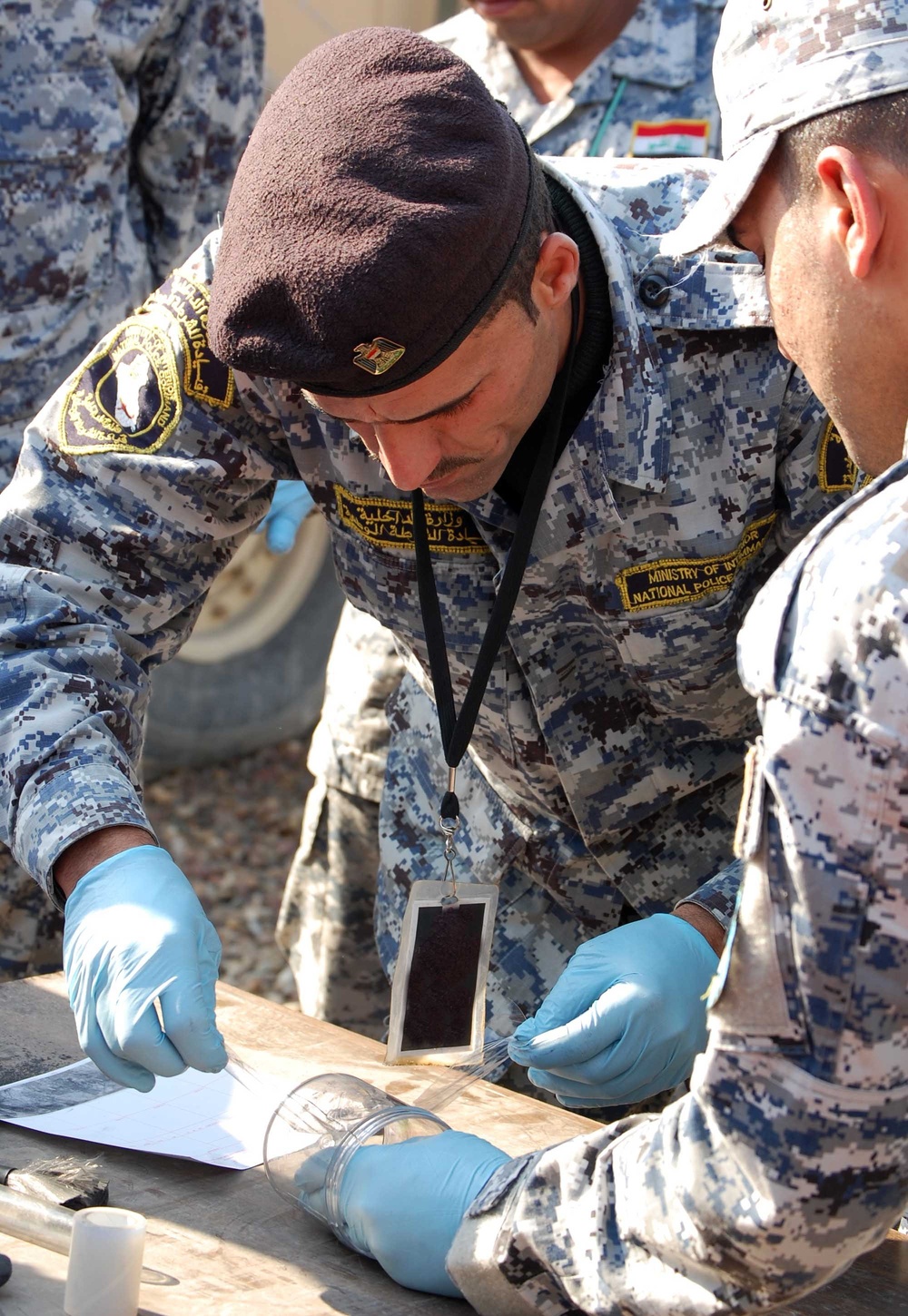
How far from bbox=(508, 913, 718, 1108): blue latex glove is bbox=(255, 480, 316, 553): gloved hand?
5.04 ft

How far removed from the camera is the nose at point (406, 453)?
1708 millimetres

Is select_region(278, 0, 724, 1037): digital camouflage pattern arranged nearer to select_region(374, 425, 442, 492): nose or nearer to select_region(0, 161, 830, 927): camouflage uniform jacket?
select_region(0, 161, 830, 927): camouflage uniform jacket

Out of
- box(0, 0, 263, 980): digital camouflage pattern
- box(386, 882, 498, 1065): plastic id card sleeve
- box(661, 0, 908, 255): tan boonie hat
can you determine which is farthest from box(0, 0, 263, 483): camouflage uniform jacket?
box(661, 0, 908, 255): tan boonie hat

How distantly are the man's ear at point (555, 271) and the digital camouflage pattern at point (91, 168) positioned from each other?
145 centimetres

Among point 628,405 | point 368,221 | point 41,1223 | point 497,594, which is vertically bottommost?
point 41,1223

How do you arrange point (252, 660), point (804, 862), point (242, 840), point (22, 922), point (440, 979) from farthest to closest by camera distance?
1. point (252, 660)
2. point (242, 840)
3. point (22, 922)
4. point (440, 979)
5. point (804, 862)

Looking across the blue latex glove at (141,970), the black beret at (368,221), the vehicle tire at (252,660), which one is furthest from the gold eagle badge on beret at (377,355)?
the vehicle tire at (252,660)

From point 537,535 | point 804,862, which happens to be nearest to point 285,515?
point 537,535

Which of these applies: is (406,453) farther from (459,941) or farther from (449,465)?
(459,941)

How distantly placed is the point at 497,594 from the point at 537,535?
92 mm

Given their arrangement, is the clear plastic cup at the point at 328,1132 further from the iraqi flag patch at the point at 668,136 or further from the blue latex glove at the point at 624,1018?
the iraqi flag patch at the point at 668,136

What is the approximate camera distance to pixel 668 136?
3266 mm

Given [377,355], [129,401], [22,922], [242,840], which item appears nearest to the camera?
[377,355]

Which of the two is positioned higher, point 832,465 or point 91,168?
point 91,168
